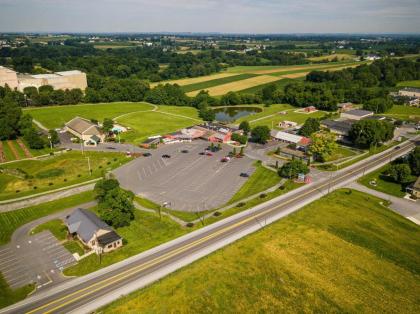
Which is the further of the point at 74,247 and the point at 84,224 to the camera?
the point at 84,224

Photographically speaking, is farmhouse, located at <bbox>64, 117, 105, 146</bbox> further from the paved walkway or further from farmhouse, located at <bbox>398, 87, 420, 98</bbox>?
farmhouse, located at <bbox>398, 87, 420, 98</bbox>

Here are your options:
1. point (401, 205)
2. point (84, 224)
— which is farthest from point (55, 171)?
point (401, 205)

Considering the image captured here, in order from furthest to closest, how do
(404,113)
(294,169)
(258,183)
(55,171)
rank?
(404,113) → (55,171) → (294,169) → (258,183)

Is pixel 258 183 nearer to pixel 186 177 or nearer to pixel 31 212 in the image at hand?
pixel 186 177

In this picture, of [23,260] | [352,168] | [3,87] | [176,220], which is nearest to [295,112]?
[352,168]

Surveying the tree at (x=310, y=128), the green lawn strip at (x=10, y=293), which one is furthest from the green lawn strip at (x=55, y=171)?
the tree at (x=310, y=128)

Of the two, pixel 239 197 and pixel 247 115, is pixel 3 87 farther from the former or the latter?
pixel 239 197

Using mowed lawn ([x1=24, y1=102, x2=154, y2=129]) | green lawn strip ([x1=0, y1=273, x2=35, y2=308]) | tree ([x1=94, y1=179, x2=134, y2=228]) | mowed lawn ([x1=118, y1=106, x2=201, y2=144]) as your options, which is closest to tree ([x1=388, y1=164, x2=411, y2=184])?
tree ([x1=94, y1=179, x2=134, y2=228])
